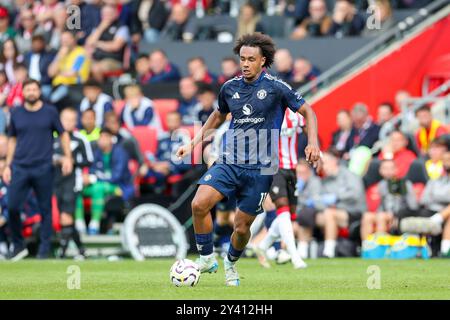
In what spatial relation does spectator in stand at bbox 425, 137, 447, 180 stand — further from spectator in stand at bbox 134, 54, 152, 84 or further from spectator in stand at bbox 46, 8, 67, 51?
spectator in stand at bbox 46, 8, 67, 51

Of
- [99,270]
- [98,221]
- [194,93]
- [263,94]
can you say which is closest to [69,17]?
[194,93]

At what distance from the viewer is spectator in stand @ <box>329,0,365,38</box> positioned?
24.0 m

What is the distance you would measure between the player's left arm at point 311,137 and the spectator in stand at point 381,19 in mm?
11760

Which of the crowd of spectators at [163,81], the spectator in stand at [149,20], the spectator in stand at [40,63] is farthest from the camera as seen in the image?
the spectator in stand at [149,20]

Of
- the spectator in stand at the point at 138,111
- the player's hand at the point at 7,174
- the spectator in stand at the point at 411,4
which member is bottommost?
the player's hand at the point at 7,174

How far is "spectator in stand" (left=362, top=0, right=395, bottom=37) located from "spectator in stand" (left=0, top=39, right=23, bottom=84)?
6.84 m

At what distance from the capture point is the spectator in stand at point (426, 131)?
20.8 meters

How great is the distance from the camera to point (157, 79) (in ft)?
78.7

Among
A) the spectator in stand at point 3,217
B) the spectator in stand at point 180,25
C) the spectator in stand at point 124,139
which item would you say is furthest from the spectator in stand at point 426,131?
the spectator in stand at point 3,217

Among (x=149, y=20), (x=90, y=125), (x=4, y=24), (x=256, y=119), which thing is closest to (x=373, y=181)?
(x=90, y=125)

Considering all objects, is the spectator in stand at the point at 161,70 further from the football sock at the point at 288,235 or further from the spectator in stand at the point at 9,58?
the football sock at the point at 288,235

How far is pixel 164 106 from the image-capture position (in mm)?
23391

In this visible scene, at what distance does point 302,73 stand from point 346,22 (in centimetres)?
185

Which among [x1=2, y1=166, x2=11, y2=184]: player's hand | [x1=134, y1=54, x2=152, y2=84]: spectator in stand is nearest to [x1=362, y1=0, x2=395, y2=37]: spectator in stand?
[x1=134, y1=54, x2=152, y2=84]: spectator in stand
